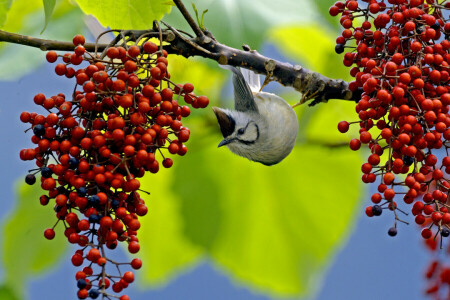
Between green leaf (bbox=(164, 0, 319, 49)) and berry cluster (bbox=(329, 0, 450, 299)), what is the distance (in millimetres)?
569

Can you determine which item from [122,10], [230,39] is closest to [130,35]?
[122,10]

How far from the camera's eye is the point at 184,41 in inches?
78.0

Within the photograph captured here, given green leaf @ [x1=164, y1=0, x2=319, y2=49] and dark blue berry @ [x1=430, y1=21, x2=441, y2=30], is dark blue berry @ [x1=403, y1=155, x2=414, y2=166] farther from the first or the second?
green leaf @ [x1=164, y1=0, x2=319, y2=49]

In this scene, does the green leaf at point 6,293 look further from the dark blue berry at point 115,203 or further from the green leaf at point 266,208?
the dark blue berry at point 115,203

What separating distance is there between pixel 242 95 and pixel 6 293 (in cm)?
118

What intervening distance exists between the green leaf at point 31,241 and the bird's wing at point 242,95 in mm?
874

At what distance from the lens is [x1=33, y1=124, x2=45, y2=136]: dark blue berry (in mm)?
1682

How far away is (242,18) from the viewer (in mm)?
2426

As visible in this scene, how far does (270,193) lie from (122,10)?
1358 mm

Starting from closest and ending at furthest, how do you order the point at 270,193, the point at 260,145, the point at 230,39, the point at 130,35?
the point at 130,35
the point at 230,39
the point at 260,145
the point at 270,193

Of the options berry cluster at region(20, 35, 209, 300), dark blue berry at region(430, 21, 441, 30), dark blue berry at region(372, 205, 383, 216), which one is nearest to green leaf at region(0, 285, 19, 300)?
berry cluster at region(20, 35, 209, 300)

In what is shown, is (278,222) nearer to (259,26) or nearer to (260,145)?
(260,145)

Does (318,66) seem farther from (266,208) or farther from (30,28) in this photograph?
(30,28)

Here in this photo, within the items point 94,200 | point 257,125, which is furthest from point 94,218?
point 257,125
